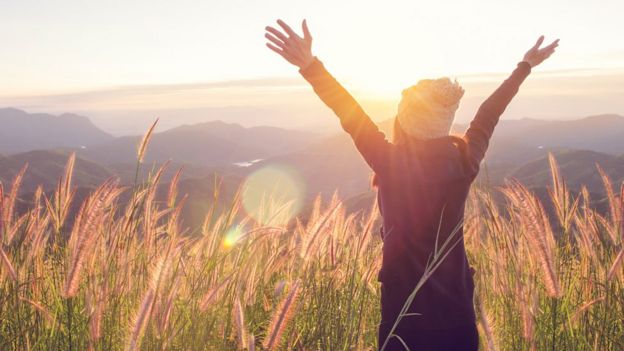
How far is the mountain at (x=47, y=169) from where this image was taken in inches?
3597

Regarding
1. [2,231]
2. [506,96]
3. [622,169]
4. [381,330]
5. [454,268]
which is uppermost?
[506,96]

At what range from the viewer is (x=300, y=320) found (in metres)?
3.14

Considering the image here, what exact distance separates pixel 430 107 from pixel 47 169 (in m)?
115

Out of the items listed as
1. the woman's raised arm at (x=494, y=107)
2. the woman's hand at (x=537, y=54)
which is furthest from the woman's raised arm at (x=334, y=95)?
the woman's hand at (x=537, y=54)

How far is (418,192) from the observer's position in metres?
2.33

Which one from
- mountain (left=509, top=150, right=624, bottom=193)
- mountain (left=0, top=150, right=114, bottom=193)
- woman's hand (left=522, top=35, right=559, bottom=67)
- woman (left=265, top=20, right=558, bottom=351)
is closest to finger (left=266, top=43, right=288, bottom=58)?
woman (left=265, top=20, right=558, bottom=351)

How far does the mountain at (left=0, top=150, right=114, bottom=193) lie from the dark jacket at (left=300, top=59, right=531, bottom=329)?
94.4 meters

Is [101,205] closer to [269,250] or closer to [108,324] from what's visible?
[108,324]

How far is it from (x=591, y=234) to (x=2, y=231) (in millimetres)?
3450

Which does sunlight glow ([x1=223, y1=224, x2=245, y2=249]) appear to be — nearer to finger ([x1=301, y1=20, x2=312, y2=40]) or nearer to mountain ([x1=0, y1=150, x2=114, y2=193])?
finger ([x1=301, y1=20, x2=312, y2=40])

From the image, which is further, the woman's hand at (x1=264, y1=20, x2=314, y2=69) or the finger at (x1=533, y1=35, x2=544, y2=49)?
the finger at (x1=533, y1=35, x2=544, y2=49)

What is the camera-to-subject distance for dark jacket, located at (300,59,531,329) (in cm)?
233

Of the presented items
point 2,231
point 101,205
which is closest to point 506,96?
point 101,205

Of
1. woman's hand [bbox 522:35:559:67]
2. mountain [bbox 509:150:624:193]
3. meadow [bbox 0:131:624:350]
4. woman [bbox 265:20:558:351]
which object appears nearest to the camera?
meadow [bbox 0:131:624:350]
